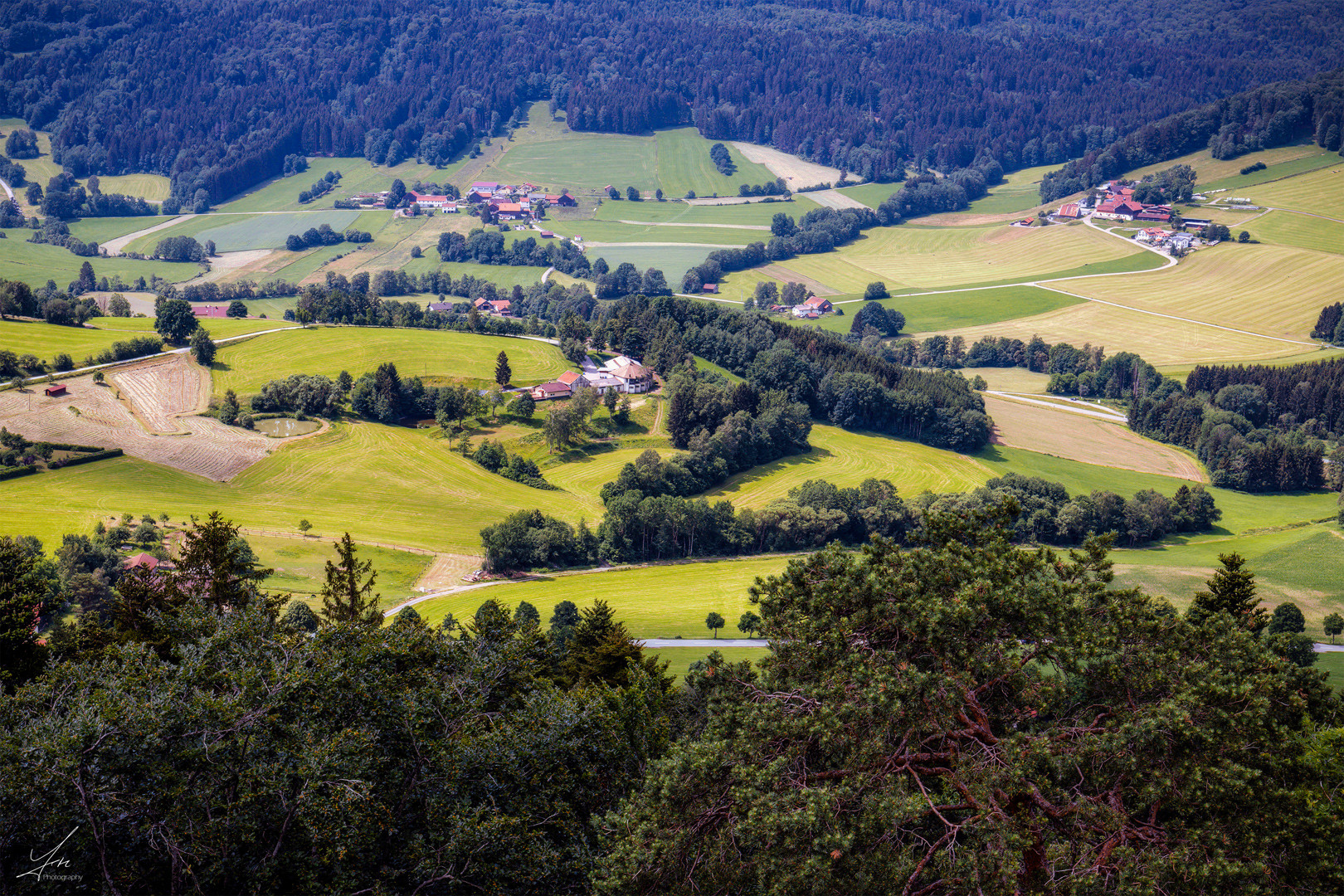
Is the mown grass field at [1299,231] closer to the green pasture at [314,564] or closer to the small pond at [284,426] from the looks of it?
the green pasture at [314,564]

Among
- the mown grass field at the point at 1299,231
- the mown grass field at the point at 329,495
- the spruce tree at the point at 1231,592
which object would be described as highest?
the mown grass field at the point at 1299,231

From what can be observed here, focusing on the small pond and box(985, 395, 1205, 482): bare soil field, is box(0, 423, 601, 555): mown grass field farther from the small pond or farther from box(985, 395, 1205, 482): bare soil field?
box(985, 395, 1205, 482): bare soil field

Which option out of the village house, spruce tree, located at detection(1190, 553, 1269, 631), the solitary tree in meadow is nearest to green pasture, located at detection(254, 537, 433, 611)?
the solitary tree in meadow

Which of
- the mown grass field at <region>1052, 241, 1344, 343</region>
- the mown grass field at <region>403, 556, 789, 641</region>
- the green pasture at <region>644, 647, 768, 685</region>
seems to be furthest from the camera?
the mown grass field at <region>1052, 241, 1344, 343</region>

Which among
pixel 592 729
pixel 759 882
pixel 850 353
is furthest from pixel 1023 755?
pixel 850 353

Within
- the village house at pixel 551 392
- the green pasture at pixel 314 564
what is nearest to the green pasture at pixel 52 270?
the village house at pixel 551 392

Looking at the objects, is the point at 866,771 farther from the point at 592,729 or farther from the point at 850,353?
the point at 850,353
